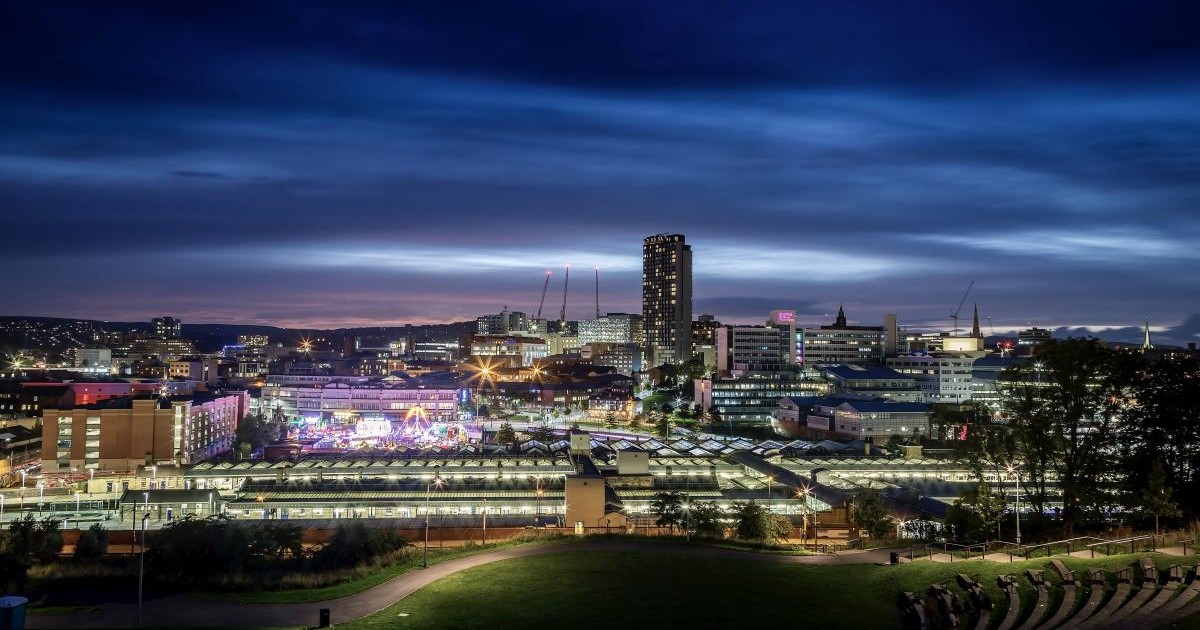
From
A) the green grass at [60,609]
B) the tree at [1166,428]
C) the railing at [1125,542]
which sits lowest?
the green grass at [60,609]

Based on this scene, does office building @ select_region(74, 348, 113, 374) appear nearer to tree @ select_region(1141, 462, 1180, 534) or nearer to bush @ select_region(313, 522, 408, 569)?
bush @ select_region(313, 522, 408, 569)

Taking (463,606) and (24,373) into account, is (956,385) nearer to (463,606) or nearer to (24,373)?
(463,606)

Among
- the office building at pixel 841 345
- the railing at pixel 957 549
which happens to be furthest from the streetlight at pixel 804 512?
the office building at pixel 841 345

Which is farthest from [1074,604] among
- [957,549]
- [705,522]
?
[705,522]

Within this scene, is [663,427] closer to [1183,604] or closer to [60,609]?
[60,609]

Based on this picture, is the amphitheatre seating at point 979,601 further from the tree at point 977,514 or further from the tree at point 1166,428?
the tree at point 1166,428

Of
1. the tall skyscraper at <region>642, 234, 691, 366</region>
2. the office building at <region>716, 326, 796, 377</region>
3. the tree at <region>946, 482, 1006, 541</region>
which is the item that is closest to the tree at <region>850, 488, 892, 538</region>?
the tree at <region>946, 482, 1006, 541</region>
